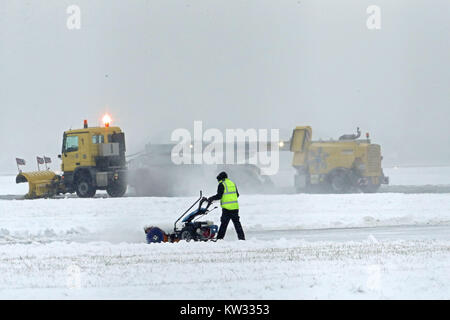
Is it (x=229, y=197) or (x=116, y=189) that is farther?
(x=116, y=189)

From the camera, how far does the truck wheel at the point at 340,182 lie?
3031 centimetres

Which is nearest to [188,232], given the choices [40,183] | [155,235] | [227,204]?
[155,235]

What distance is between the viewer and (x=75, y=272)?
33.2 ft

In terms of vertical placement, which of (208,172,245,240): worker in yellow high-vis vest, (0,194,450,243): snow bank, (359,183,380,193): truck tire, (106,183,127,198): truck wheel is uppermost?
(208,172,245,240): worker in yellow high-vis vest

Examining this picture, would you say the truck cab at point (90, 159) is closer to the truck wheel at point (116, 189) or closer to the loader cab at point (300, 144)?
the truck wheel at point (116, 189)

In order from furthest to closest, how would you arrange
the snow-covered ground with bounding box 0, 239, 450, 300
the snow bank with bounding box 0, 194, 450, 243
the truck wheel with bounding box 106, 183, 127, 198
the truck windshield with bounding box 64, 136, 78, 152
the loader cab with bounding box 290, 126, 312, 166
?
1. the loader cab with bounding box 290, 126, 312, 166
2. the truck wheel with bounding box 106, 183, 127, 198
3. the truck windshield with bounding box 64, 136, 78, 152
4. the snow bank with bounding box 0, 194, 450, 243
5. the snow-covered ground with bounding box 0, 239, 450, 300

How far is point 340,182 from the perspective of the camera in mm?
30375

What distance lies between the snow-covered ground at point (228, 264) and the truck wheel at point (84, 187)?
28.4 ft

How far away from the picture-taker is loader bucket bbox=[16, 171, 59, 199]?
90.7 feet

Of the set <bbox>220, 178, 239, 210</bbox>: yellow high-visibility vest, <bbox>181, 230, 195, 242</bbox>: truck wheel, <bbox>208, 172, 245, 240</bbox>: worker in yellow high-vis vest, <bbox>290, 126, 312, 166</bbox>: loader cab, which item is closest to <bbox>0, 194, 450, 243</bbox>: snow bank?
<bbox>181, 230, 195, 242</bbox>: truck wheel

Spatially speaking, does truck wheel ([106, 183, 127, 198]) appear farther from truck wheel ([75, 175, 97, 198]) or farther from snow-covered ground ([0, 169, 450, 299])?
snow-covered ground ([0, 169, 450, 299])

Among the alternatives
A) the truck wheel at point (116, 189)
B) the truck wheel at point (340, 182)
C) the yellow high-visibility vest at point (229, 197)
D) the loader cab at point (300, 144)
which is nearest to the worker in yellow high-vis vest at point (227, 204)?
the yellow high-visibility vest at point (229, 197)

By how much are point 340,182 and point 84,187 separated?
36.3 ft

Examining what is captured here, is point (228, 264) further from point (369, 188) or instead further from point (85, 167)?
point (369, 188)
